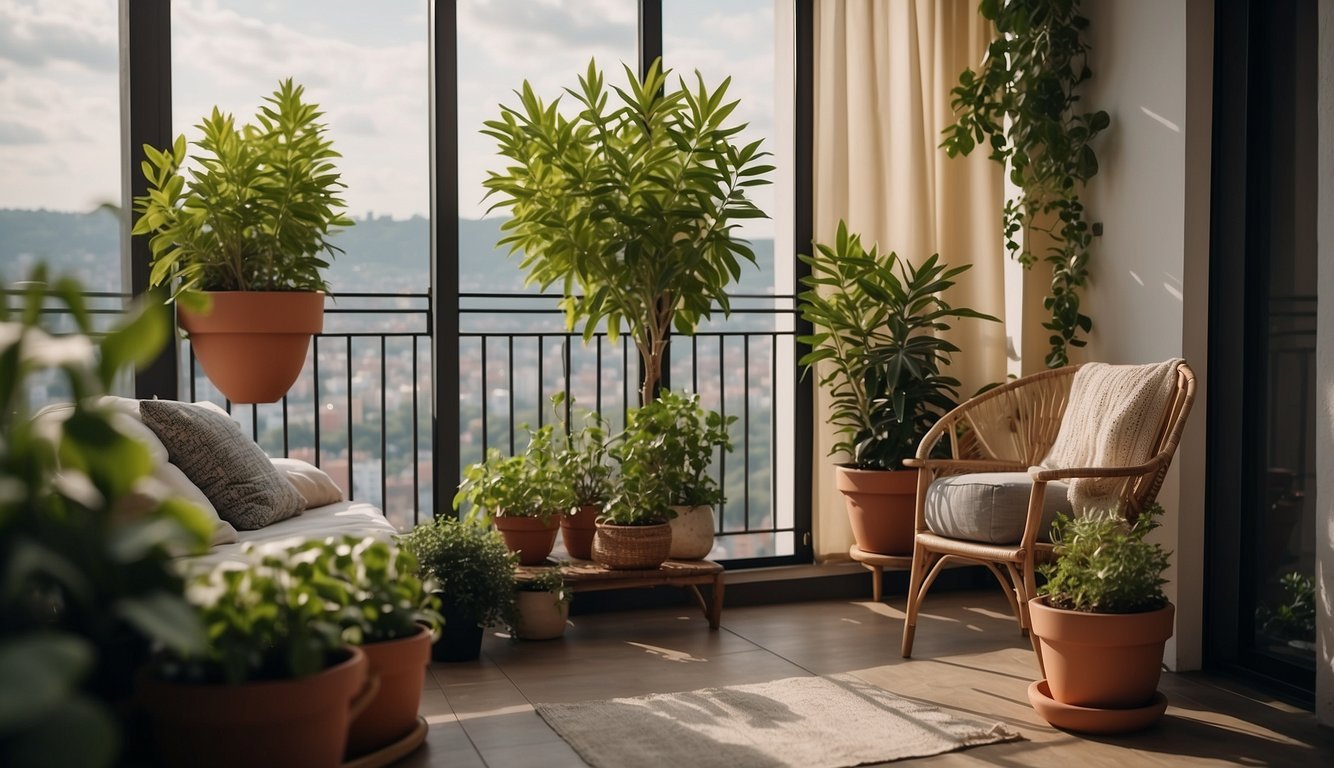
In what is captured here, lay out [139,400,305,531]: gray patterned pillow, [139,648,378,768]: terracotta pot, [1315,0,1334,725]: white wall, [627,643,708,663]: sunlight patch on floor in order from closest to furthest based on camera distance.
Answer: [139,648,378,768]: terracotta pot
[1315,0,1334,725]: white wall
[139,400,305,531]: gray patterned pillow
[627,643,708,663]: sunlight patch on floor

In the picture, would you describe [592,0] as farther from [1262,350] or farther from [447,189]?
[1262,350]

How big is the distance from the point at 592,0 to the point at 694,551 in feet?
→ 6.77

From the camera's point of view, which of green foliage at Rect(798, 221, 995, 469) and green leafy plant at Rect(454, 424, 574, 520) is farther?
green foliage at Rect(798, 221, 995, 469)

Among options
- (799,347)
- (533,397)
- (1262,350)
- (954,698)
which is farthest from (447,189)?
(1262,350)

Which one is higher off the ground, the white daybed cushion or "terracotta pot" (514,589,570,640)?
the white daybed cushion

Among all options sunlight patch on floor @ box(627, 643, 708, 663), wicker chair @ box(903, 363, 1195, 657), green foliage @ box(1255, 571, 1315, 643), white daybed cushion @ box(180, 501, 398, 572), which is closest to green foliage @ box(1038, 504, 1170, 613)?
wicker chair @ box(903, 363, 1195, 657)

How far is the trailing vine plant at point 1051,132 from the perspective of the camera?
12.4ft

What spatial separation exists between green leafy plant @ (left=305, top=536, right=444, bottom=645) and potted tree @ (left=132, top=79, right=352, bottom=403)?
1.32 m

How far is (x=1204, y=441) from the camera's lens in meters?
3.38

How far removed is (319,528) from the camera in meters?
2.99

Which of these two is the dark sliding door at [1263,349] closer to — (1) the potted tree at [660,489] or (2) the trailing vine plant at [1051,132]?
(2) the trailing vine plant at [1051,132]

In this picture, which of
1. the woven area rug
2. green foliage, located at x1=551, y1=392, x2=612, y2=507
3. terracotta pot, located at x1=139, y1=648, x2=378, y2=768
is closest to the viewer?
terracotta pot, located at x1=139, y1=648, x2=378, y2=768

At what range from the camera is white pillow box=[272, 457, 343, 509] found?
3.40m

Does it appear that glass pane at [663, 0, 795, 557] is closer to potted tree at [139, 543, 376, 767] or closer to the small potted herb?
the small potted herb
